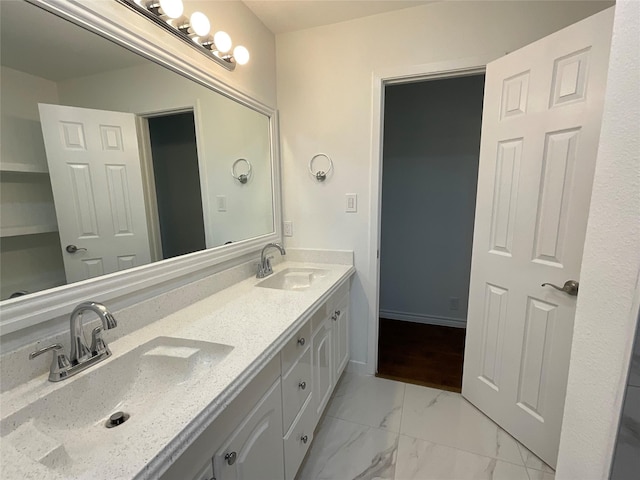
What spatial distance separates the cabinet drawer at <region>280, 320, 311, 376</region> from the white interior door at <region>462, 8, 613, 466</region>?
1101mm

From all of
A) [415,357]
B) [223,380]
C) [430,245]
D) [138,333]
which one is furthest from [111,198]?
[430,245]

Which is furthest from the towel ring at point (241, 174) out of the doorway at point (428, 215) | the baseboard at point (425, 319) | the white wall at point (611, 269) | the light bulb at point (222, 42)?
the baseboard at point (425, 319)

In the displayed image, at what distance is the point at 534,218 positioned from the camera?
4.51 feet

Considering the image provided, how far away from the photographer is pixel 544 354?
4.58ft

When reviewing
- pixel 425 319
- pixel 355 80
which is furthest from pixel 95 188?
pixel 425 319

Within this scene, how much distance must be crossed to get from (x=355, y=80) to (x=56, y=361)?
1.98 meters

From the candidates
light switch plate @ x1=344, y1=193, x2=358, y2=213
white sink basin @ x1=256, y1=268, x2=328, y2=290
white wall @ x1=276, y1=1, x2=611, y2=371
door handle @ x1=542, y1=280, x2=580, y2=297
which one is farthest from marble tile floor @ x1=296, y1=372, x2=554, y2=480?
light switch plate @ x1=344, y1=193, x2=358, y2=213

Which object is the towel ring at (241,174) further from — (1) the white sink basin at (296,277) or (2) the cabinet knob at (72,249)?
(2) the cabinet knob at (72,249)

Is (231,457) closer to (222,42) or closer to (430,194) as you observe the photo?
(222,42)

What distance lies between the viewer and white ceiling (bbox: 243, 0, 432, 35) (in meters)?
1.62

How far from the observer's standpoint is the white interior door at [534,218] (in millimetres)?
→ 1198

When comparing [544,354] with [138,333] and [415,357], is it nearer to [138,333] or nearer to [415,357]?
[415,357]

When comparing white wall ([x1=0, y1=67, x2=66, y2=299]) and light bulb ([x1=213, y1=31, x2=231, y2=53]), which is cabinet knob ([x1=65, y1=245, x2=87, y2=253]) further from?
light bulb ([x1=213, y1=31, x2=231, y2=53])

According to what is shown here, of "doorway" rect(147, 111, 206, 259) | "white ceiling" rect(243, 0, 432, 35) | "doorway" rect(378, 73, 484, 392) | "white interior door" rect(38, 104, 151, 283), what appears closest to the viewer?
"white interior door" rect(38, 104, 151, 283)
